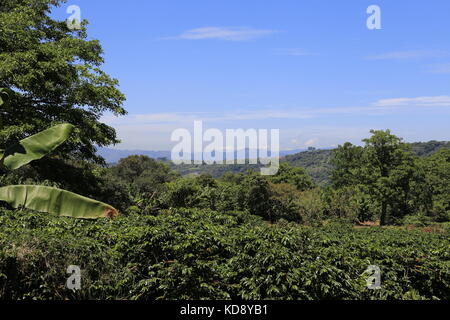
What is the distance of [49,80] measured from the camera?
14680mm

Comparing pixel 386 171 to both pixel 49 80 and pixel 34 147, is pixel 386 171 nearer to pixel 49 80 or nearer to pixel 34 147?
pixel 49 80

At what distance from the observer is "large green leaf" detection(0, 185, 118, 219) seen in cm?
540

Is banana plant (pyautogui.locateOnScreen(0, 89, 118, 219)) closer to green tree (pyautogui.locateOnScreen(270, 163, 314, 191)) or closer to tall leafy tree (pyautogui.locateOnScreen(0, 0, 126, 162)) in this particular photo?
tall leafy tree (pyautogui.locateOnScreen(0, 0, 126, 162))

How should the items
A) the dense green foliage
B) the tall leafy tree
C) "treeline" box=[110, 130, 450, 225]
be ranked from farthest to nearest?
"treeline" box=[110, 130, 450, 225]
the tall leafy tree
the dense green foliage

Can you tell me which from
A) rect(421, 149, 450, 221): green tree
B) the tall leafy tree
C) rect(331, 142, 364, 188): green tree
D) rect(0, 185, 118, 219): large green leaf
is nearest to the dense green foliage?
rect(0, 185, 118, 219): large green leaf

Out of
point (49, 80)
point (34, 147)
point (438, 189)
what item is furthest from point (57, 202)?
point (438, 189)

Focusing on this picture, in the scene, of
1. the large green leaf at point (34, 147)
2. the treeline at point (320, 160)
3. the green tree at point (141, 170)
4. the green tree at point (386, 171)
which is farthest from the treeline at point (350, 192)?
the treeline at point (320, 160)

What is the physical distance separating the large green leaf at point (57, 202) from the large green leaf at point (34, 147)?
1.33ft

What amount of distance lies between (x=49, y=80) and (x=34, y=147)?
395 inches

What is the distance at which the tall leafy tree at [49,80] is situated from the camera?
13148 mm

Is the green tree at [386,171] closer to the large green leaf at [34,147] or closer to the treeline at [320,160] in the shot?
the large green leaf at [34,147]

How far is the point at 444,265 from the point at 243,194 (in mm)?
23472

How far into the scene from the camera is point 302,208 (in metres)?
30.4

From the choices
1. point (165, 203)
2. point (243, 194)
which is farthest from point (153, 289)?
point (243, 194)
